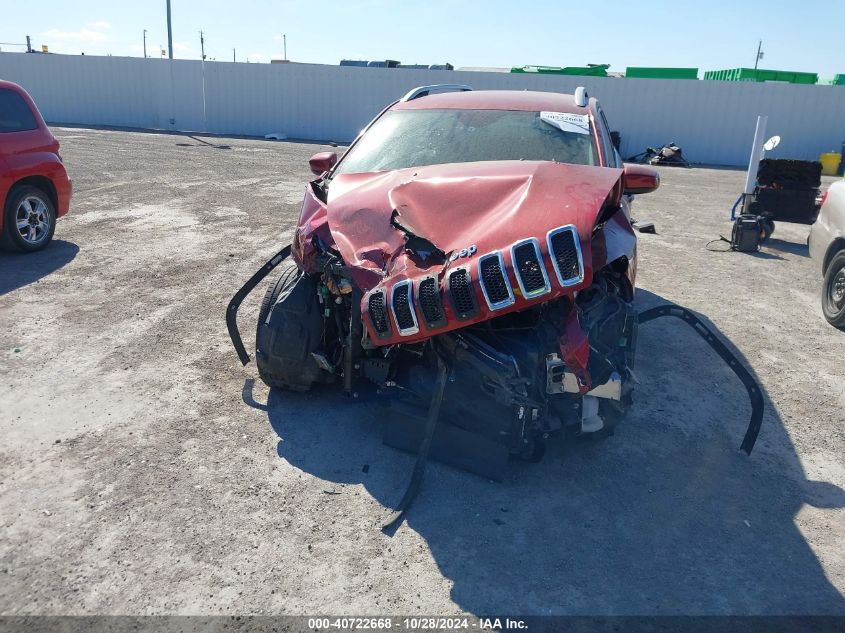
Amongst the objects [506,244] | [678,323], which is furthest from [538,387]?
[678,323]

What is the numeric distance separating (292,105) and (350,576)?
2395 centimetres

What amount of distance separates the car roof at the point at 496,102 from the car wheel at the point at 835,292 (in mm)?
3463

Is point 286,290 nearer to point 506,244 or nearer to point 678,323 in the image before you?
point 506,244

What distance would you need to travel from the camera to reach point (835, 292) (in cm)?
652

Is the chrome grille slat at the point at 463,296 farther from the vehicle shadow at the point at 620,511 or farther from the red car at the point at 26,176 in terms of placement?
the red car at the point at 26,176

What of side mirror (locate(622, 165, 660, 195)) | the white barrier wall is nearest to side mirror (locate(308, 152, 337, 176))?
side mirror (locate(622, 165, 660, 195))

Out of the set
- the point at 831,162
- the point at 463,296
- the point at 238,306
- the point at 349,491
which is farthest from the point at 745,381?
the point at 831,162

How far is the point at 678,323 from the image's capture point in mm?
6086

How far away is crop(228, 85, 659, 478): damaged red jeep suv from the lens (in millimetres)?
2988

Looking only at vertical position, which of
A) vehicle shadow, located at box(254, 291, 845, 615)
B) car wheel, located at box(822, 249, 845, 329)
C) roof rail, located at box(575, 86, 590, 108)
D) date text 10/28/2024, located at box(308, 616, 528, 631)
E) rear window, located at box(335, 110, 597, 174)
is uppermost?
roof rail, located at box(575, 86, 590, 108)

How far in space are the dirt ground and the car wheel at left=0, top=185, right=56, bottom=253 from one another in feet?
4.27

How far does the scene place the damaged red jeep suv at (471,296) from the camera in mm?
2988

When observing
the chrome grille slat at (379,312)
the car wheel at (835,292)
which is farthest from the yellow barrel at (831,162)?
the chrome grille slat at (379,312)

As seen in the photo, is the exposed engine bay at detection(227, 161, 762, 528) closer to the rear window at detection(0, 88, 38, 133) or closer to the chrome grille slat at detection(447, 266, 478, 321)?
the chrome grille slat at detection(447, 266, 478, 321)
